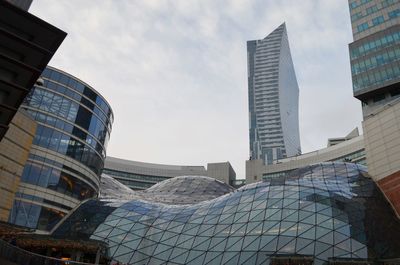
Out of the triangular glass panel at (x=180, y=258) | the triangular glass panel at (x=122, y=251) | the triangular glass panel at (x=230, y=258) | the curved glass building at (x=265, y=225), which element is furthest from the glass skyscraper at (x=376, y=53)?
the triangular glass panel at (x=122, y=251)

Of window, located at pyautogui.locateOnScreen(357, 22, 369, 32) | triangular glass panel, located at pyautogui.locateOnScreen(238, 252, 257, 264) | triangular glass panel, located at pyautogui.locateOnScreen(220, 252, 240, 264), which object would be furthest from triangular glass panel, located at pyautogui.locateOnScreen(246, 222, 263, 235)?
window, located at pyautogui.locateOnScreen(357, 22, 369, 32)

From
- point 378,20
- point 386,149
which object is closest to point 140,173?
point 378,20

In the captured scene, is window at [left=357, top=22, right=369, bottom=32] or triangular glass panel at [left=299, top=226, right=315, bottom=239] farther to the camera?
window at [left=357, top=22, right=369, bottom=32]

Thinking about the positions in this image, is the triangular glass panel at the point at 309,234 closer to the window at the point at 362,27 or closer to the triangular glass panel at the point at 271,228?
the triangular glass panel at the point at 271,228

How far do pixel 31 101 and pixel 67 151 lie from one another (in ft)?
32.0

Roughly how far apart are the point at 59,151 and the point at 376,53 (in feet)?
284

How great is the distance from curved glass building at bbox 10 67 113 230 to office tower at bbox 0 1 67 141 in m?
43.1

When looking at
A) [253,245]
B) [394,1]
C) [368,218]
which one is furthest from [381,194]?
[394,1]

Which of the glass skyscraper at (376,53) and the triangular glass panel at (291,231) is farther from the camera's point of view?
the glass skyscraper at (376,53)

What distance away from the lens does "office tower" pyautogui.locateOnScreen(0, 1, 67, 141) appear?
13273 mm

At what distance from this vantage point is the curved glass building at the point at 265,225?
34.7 m

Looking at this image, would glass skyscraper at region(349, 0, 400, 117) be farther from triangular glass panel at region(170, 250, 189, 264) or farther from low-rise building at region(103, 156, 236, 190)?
low-rise building at region(103, 156, 236, 190)

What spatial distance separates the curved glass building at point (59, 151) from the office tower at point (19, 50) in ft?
141

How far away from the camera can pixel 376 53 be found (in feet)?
333
